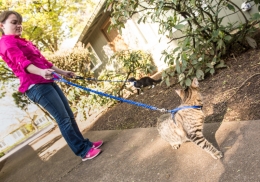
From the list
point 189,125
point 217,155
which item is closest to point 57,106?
point 189,125

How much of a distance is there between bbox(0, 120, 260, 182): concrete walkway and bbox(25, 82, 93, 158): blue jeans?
46 centimetres

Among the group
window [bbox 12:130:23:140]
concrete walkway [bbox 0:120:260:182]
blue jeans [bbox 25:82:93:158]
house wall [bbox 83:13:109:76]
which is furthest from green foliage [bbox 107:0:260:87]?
window [bbox 12:130:23:140]

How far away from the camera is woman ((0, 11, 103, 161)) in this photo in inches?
104

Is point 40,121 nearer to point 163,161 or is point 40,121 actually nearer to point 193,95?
point 163,161

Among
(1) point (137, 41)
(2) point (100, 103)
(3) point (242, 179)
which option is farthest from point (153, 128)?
(1) point (137, 41)

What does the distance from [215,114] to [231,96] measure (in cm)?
46

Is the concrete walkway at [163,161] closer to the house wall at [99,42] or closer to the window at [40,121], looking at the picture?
the window at [40,121]

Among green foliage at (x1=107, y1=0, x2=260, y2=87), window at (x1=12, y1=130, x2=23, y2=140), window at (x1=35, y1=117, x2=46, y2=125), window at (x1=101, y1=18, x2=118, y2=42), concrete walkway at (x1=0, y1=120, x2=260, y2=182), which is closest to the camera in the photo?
concrete walkway at (x1=0, y1=120, x2=260, y2=182)

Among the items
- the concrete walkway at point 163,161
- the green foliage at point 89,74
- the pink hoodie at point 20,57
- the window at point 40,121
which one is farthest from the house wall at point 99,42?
the concrete walkway at point 163,161

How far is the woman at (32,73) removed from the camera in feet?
8.63

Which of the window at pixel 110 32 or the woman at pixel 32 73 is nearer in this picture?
the woman at pixel 32 73

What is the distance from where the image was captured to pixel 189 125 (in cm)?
227

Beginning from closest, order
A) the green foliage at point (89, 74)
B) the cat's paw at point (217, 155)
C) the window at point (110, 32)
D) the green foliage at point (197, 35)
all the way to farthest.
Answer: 1. the cat's paw at point (217, 155)
2. the green foliage at point (197, 35)
3. the green foliage at point (89, 74)
4. the window at point (110, 32)

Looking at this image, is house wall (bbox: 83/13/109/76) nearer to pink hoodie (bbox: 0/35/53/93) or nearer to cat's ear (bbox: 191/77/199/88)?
pink hoodie (bbox: 0/35/53/93)
